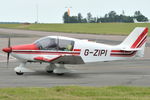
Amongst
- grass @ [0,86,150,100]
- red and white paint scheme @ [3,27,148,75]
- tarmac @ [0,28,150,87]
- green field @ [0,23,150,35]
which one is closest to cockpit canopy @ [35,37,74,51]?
red and white paint scheme @ [3,27,148,75]

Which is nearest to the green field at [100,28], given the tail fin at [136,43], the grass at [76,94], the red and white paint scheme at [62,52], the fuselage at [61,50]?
the tail fin at [136,43]

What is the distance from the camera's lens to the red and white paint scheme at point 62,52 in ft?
56.9

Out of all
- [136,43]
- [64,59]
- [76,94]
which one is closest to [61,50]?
[64,59]

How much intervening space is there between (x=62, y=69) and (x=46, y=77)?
3.38ft

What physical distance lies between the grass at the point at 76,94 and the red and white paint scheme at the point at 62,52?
5.07 meters

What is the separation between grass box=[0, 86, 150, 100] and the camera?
10094mm

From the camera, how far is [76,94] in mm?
10859

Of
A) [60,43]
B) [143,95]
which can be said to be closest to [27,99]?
[143,95]

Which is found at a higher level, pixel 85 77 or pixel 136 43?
pixel 136 43

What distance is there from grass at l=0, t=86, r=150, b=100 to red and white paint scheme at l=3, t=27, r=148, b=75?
5071 mm

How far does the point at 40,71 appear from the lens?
61.9 ft

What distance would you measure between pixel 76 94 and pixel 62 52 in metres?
7.03

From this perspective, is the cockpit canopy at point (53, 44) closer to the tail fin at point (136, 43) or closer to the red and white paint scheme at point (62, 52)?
the red and white paint scheme at point (62, 52)

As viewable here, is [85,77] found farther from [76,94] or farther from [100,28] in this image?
[100,28]
